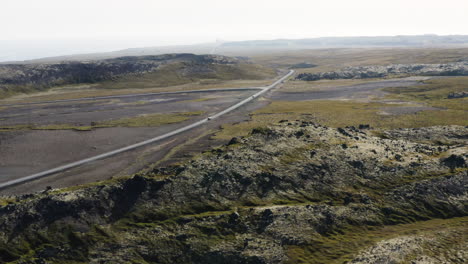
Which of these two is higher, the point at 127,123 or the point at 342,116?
the point at 127,123

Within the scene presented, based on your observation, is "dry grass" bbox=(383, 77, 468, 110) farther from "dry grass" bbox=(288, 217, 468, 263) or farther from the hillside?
"dry grass" bbox=(288, 217, 468, 263)

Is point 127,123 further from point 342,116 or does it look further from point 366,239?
point 366,239

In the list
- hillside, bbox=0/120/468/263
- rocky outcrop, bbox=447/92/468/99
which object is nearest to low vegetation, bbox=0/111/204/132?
hillside, bbox=0/120/468/263

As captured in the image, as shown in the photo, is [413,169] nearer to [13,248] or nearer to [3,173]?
[13,248]

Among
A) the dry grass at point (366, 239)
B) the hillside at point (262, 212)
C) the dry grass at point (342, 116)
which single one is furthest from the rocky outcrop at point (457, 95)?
the dry grass at point (366, 239)

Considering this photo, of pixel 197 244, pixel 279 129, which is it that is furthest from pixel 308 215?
pixel 279 129

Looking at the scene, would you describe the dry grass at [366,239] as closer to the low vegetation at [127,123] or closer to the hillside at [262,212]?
the hillside at [262,212]

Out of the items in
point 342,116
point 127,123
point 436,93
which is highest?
point 436,93

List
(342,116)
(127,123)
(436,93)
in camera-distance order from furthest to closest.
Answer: (436,93)
(342,116)
(127,123)

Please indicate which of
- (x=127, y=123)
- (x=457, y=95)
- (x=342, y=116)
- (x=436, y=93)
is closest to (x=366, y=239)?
(x=342, y=116)
